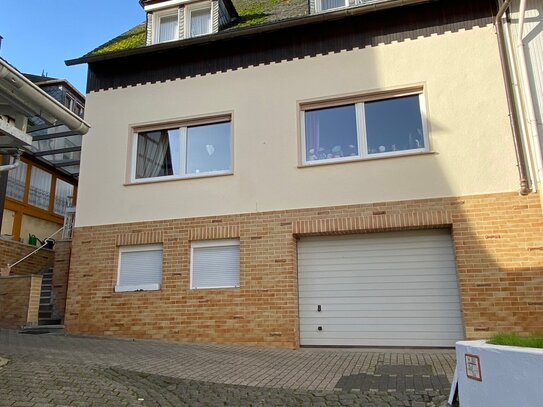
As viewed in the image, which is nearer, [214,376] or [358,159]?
[214,376]

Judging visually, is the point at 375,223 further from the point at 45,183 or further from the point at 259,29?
the point at 45,183

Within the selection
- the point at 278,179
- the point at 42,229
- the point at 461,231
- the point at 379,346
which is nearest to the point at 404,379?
the point at 379,346

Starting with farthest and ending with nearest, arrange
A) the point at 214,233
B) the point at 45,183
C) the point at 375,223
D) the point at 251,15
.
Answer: the point at 45,183 → the point at 251,15 → the point at 214,233 → the point at 375,223

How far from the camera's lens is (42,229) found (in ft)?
59.4

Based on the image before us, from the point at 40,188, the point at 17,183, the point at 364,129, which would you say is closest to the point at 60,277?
the point at 17,183

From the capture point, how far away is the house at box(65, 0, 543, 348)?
833cm

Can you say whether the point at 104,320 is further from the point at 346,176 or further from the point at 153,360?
the point at 346,176

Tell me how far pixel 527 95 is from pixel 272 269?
542cm

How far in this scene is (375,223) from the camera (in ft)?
28.4

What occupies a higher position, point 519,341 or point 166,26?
point 166,26

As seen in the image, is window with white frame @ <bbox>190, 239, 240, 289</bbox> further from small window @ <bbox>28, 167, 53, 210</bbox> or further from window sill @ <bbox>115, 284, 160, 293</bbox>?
small window @ <bbox>28, 167, 53, 210</bbox>

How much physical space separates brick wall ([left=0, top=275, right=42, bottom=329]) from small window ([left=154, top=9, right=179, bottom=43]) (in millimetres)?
6608

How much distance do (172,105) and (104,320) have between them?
4785 mm

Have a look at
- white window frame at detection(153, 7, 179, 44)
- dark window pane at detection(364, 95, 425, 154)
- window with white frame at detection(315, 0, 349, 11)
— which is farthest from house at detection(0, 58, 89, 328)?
window with white frame at detection(315, 0, 349, 11)
